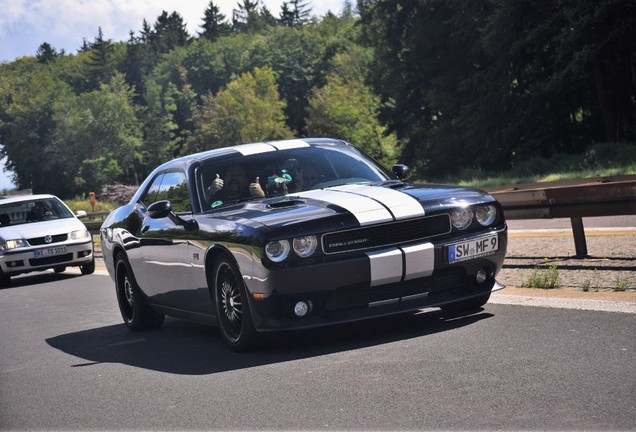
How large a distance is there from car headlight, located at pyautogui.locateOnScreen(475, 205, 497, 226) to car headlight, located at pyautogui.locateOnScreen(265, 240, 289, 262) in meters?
1.46

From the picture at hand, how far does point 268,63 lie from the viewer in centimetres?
15312

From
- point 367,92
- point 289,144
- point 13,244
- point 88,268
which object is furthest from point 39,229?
point 367,92

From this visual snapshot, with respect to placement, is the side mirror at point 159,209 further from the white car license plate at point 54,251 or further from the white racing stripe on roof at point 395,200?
the white car license plate at point 54,251

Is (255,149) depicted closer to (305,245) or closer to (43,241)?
(305,245)

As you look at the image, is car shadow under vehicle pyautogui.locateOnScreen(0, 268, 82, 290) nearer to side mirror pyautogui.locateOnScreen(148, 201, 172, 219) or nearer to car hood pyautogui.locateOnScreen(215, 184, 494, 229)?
side mirror pyautogui.locateOnScreen(148, 201, 172, 219)

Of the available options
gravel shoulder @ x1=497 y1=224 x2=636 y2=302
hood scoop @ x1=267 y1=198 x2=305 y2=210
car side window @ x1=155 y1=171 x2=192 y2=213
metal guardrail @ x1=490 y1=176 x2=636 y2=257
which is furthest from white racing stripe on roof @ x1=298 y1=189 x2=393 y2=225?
metal guardrail @ x1=490 y1=176 x2=636 y2=257

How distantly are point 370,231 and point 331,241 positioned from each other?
266mm

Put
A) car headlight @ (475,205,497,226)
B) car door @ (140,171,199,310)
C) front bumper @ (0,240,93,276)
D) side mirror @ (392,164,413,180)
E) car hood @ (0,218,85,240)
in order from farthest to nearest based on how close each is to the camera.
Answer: car hood @ (0,218,85,240)
front bumper @ (0,240,93,276)
side mirror @ (392,164,413,180)
car door @ (140,171,199,310)
car headlight @ (475,205,497,226)

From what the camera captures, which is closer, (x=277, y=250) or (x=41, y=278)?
(x=277, y=250)

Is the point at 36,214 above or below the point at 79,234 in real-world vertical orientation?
above

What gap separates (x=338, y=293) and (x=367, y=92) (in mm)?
111372

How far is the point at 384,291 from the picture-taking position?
758cm

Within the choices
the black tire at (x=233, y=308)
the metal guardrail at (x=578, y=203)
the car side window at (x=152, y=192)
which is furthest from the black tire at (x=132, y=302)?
the metal guardrail at (x=578, y=203)

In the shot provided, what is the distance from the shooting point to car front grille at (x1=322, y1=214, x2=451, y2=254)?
7.44m
